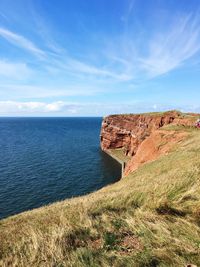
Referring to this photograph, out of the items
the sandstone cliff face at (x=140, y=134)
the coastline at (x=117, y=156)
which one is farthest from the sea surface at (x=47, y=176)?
the sandstone cliff face at (x=140, y=134)

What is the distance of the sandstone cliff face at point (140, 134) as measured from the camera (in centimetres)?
2981

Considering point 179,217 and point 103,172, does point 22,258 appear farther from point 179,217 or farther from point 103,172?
point 103,172

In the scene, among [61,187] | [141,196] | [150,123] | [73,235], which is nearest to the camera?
[73,235]

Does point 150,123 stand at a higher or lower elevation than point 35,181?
higher

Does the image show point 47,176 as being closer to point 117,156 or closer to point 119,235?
point 117,156

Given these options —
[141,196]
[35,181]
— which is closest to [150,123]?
[35,181]

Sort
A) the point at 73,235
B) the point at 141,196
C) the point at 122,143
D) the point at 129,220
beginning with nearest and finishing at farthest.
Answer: the point at 73,235 → the point at 129,220 → the point at 141,196 → the point at 122,143

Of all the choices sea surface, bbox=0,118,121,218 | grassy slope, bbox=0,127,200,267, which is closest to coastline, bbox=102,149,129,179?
sea surface, bbox=0,118,121,218

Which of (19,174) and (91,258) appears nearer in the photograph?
(91,258)

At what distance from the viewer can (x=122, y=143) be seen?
7231cm

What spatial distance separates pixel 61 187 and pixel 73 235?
1451 inches

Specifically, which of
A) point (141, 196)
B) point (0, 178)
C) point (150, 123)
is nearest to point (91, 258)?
point (141, 196)

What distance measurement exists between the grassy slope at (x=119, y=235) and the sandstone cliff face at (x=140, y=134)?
20.5m

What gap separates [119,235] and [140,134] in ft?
176
